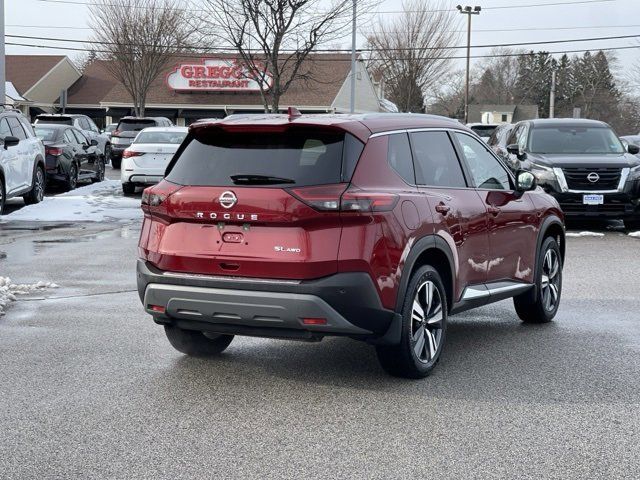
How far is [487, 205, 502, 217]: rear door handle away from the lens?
7.53 metres

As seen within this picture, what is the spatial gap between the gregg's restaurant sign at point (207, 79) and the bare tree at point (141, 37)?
3127 millimetres

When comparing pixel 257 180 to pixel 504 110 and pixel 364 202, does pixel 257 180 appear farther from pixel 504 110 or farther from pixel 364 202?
pixel 504 110

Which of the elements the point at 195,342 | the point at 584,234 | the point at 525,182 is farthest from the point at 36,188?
the point at 525,182

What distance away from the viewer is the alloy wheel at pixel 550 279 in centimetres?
865

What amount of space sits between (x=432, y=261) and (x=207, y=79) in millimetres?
55764

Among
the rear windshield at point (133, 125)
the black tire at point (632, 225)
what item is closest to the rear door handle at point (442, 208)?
the black tire at point (632, 225)

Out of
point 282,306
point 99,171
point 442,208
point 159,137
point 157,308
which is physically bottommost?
point 99,171

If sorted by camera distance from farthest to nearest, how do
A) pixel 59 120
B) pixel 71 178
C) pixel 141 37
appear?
pixel 141 37, pixel 59 120, pixel 71 178

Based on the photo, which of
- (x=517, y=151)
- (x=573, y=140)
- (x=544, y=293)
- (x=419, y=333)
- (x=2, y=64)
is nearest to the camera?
(x=419, y=333)

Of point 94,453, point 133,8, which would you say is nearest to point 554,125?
point 94,453

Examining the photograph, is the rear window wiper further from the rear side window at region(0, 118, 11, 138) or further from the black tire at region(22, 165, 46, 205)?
the black tire at region(22, 165, 46, 205)

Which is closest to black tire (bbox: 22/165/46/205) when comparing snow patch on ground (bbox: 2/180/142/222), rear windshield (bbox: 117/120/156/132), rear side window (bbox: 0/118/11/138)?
snow patch on ground (bbox: 2/180/142/222)

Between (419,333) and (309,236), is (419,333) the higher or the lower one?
the lower one

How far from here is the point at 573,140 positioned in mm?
17469
